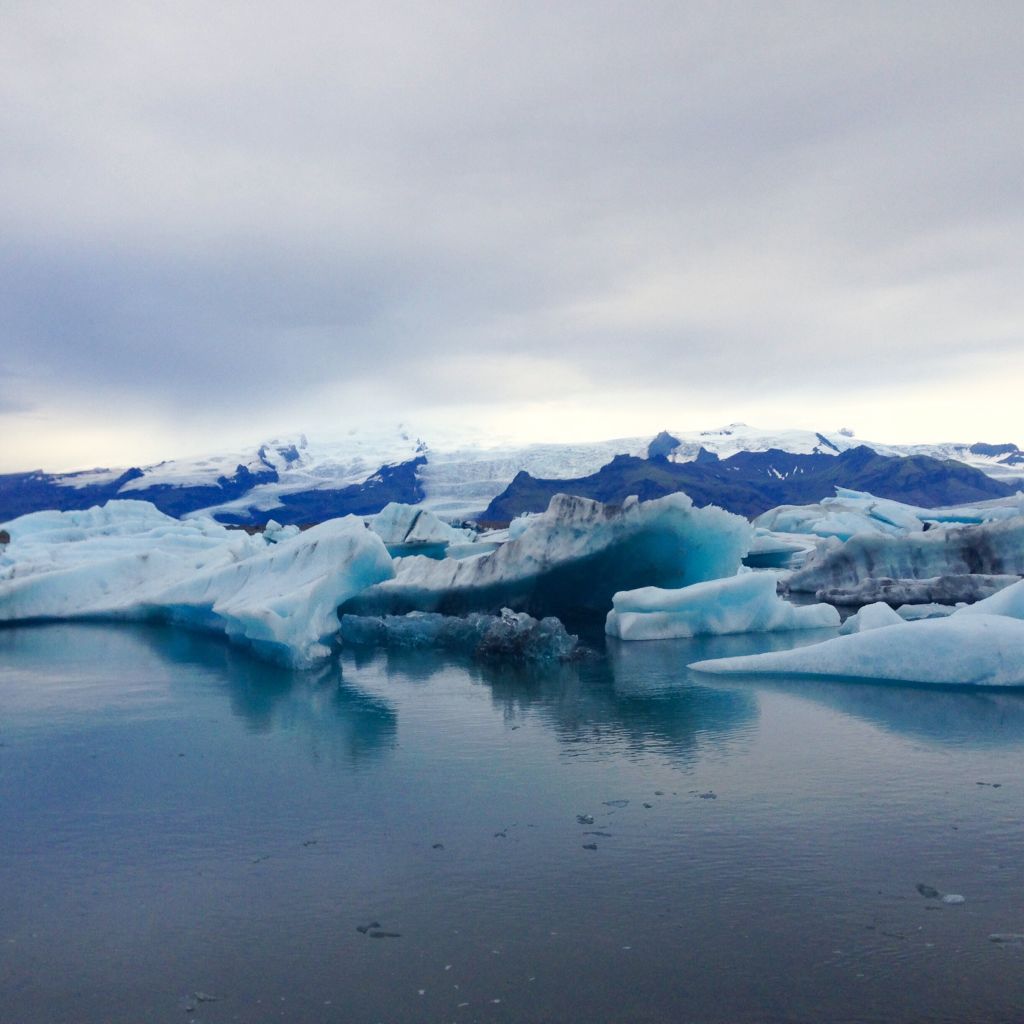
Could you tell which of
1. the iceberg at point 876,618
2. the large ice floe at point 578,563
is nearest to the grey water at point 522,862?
the iceberg at point 876,618

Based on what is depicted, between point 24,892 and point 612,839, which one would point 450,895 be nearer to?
point 612,839

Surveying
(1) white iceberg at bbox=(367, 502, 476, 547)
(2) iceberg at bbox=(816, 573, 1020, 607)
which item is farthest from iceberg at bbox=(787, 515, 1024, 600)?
(1) white iceberg at bbox=(367, 502, 476, 547)

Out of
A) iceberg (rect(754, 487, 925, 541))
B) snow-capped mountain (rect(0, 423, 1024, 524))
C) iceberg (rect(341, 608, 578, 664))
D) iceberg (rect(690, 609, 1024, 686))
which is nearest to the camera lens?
iceberg (rect(690, 609, 1024, 686))

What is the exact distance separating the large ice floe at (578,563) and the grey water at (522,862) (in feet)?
13.6

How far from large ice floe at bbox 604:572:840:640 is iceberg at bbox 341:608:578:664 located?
109 cm

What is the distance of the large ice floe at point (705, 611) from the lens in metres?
10.5

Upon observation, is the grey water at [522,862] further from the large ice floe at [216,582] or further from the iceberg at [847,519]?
the iceberg at [847,519]

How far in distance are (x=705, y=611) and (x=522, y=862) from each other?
7301mm

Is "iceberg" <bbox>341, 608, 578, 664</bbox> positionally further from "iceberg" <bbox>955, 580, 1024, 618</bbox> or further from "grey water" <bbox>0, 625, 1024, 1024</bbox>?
"iceberg" <bbox>955, 580, 1024, 618</bbox>

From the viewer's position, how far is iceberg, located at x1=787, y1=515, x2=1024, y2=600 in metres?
14.7

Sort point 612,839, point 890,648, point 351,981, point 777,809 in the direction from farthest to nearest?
point 890,648 → point 777,809 → point 612,839 → point 351,981

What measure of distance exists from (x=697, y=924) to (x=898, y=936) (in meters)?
0.63

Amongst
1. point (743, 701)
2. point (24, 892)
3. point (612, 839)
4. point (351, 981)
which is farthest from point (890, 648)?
point (24, 892)

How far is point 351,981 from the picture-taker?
9.18 feet
